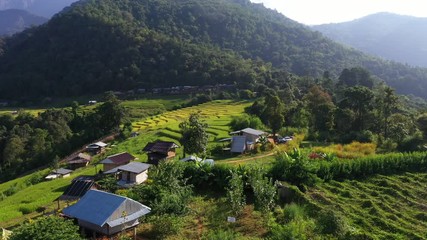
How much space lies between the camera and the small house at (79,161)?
42847 millimetres

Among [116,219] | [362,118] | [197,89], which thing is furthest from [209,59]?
[116,219]

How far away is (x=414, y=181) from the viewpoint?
2256 centimetres

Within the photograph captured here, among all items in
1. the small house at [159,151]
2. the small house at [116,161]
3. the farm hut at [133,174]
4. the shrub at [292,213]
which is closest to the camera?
the shrub at [292,213]

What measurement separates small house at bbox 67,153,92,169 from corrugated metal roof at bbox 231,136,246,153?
16.8 meters

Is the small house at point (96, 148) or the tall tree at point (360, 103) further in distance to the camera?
the small house at point (96, 148)

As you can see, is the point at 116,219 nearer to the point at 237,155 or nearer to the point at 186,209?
the point at 186,209

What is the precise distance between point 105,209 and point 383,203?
42.0ft

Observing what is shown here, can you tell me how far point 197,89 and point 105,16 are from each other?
50.1 m

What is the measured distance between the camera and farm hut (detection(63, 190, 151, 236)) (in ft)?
48.6

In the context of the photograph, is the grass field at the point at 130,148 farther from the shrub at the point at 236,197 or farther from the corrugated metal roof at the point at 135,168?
the shrub at the point at 236,197

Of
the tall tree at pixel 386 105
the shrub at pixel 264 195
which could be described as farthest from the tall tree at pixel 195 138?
the tall tree at pixel 386 105

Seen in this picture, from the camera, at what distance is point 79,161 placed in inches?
1694

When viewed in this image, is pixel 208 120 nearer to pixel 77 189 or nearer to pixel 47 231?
pixel 77 189

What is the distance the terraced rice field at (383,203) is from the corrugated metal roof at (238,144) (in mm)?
15358
